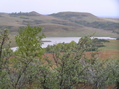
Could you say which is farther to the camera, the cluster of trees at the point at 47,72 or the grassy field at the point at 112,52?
the grassy field at the point at 112,52

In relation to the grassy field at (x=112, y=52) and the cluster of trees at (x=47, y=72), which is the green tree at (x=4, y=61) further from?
the grassy field at (x=112, y=52)

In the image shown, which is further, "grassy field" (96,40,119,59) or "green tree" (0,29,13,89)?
"grassy field" (96,40,119,59)

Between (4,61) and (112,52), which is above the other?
(4,61)

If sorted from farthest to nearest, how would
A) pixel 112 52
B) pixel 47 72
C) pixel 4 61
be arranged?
1. pixel 112 52
2. pixel 4 61
3. pixel 47 72

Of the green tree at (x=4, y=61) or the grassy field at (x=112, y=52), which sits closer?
the green tree at (x=4, y=61)

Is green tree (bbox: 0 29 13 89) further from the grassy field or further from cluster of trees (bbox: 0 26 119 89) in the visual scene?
the grassy field

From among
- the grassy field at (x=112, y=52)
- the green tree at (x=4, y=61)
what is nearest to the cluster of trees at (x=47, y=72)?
the green tree at (x=4, y=61)

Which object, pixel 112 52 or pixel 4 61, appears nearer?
pixel 4 61

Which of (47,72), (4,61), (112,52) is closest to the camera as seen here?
(47,72)

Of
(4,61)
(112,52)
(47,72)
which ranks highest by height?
(4,61)

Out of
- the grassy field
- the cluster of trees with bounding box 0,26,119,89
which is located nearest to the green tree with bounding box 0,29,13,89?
the cluster of trees with bounding box 0,26,119,89

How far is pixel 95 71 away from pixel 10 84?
4126mm

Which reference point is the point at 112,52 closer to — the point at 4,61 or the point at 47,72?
the point at 47,72

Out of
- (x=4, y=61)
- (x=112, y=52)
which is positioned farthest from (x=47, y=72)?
(x=112, y=52)
